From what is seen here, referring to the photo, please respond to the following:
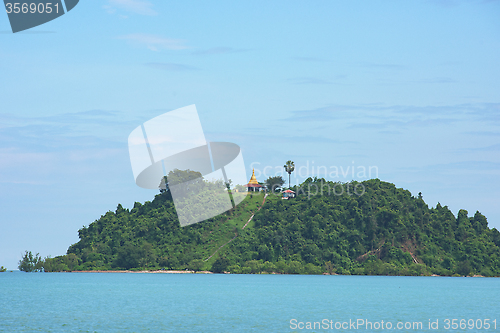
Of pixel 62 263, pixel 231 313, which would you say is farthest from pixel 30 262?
pixel 231 313

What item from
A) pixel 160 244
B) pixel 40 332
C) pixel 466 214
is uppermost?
pixel 466 214

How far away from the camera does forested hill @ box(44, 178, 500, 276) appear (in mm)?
124000

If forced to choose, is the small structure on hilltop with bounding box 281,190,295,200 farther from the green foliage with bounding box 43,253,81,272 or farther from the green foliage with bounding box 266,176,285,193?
the green foliage with bounding box 43,253,81,272

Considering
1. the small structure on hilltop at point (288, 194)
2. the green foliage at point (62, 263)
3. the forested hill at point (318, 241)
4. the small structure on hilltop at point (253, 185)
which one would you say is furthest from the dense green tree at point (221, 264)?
the small structure on hilltop at point (253, 185)

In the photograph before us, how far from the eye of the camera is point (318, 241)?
417 ft

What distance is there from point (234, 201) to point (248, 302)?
94.1 m

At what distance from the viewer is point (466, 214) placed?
13725 cm

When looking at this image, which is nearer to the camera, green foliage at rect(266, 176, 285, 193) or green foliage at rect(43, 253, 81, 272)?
green foliage at rect(43, 253, 81, 272)

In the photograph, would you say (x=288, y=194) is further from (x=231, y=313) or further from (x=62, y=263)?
(x=231, y=313)

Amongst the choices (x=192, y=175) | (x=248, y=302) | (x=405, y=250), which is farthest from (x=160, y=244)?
(x=248, y=302)

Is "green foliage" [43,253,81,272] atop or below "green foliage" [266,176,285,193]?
below

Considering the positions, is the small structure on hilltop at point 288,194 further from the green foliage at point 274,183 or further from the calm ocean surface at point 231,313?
the calm ocean surface at point 231,313

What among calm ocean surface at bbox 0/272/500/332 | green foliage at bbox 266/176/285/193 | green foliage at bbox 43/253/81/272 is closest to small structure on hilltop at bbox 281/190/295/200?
green foliage at bbox 266/176/285/193

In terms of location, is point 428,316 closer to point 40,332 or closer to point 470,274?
point 40,332
